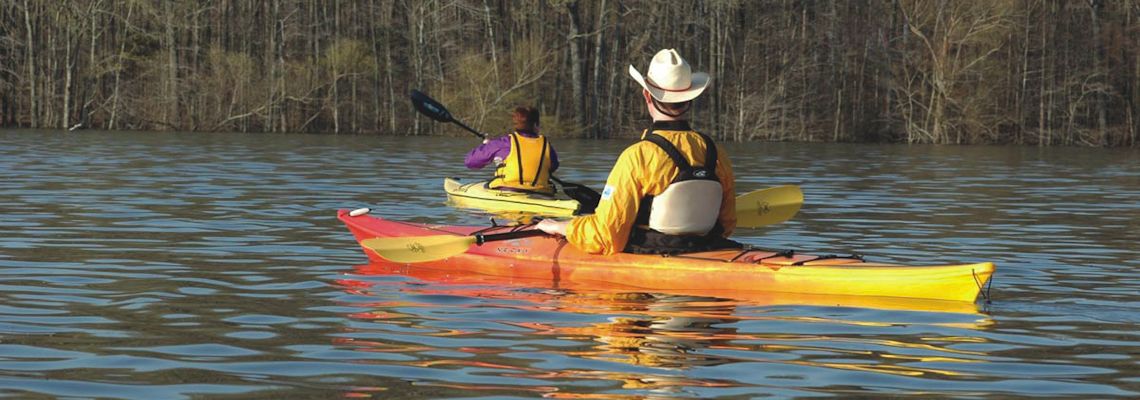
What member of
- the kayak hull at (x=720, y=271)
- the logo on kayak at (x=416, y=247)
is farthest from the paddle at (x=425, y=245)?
the kayak hull at (x=720, y=271)

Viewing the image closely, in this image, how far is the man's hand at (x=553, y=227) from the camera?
9727mm

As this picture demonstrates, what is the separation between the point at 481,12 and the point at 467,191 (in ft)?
111

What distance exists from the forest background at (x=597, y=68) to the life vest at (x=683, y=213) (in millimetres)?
34801

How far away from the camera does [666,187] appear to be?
29.2 feet

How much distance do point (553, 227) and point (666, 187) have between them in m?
1.12

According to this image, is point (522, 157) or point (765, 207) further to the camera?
point (522, 157)

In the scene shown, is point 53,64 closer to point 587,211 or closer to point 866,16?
point 866,16

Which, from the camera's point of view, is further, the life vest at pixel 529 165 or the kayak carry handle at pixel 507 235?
the life vest at pixel 529 165

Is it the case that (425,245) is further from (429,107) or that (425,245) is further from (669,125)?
(429,107)

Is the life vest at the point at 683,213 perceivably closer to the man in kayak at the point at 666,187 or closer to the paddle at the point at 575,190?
the man in kayak at the point at 666,187

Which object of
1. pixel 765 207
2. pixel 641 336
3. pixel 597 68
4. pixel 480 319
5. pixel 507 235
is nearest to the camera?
pixel 641 336

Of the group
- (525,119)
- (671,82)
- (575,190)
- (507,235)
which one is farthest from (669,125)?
(525,119)

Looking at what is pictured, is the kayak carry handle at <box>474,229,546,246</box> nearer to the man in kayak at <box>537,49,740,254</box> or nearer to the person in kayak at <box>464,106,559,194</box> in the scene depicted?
the man in kayak at <box>537,49,740,254</box>

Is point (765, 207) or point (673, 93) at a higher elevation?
point (673, 93)
